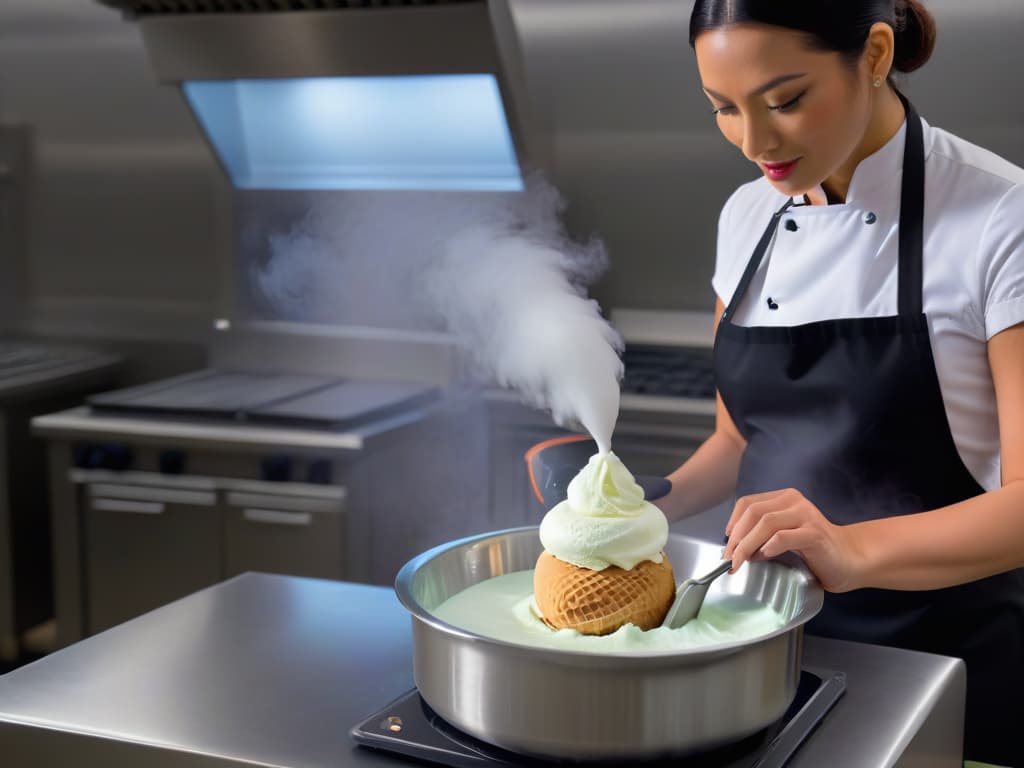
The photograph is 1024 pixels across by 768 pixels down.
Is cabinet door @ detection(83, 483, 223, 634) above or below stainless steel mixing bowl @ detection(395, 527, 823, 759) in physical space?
below

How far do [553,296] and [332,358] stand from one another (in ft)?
8.75

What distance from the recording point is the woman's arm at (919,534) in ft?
3.60

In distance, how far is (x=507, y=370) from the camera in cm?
150

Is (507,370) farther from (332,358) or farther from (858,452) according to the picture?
(332,358)

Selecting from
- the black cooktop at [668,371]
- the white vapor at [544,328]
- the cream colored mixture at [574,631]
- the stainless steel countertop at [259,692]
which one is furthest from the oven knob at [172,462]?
the cream colored mixture at [574,631]

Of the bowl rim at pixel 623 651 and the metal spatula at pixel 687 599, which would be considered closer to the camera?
the bowl rim at pixel 623 651

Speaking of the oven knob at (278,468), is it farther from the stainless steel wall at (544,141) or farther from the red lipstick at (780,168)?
the red lipstick at (780,168)

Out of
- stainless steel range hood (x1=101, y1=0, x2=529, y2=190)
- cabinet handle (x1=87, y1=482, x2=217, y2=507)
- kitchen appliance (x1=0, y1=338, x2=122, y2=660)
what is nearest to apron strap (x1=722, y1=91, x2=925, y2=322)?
stainless steel range hood (x1=101, y1=0, x2=529, y2=190)

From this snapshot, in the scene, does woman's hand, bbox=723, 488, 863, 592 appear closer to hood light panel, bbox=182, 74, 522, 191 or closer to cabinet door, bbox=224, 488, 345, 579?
cabinet door, bbox=224, 488, 345, 579

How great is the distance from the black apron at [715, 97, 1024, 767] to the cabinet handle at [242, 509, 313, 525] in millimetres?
1730

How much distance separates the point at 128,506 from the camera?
10.5ft

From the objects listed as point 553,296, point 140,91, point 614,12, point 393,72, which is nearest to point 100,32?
point 140,91

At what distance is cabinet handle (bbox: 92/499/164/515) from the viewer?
10.4ft

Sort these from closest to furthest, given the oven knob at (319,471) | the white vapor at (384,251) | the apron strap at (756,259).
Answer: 1. the apron strap at (756,259)
2. the oven knob at (319,471)
3. the white vapor at (384,251)
